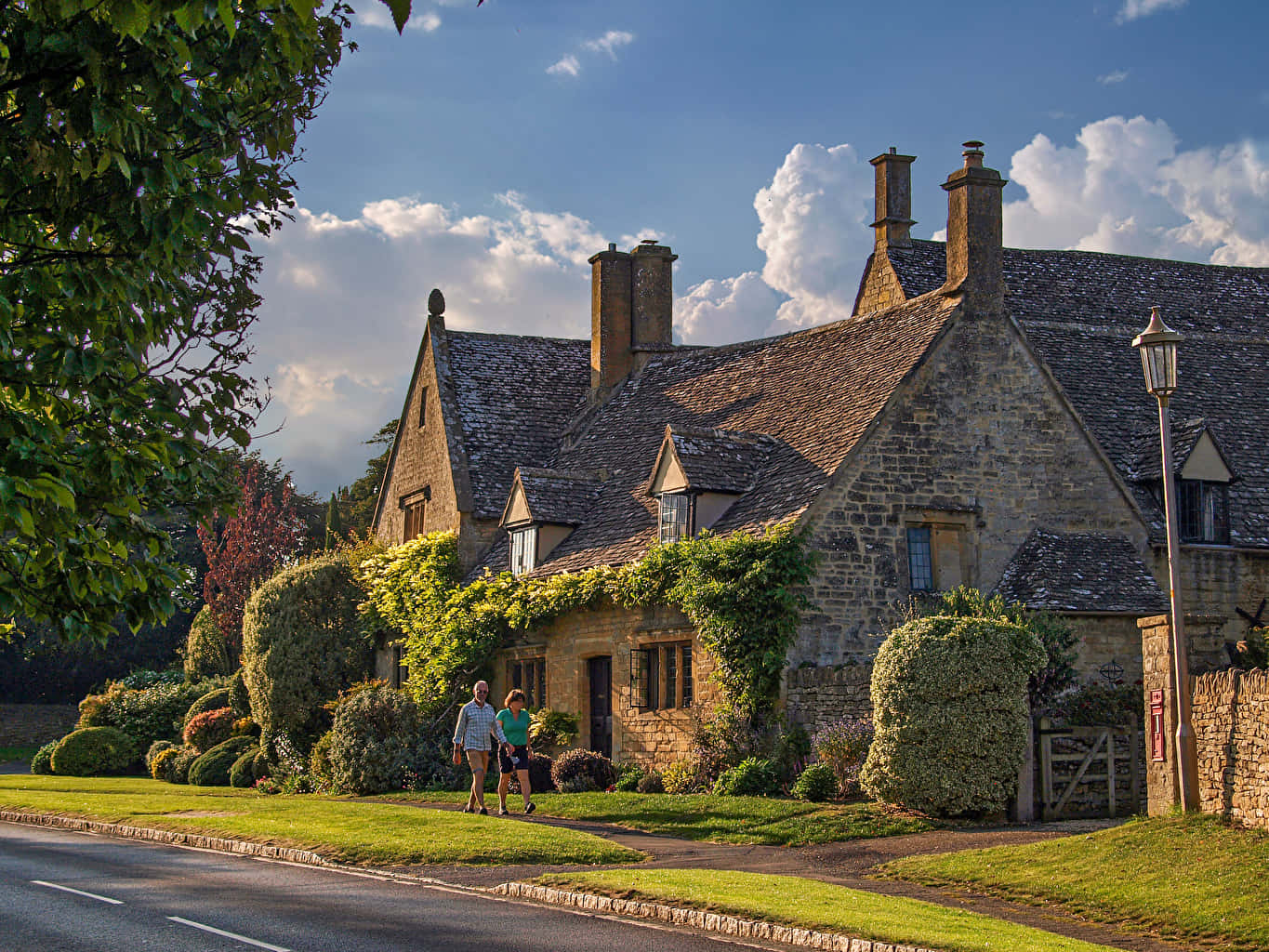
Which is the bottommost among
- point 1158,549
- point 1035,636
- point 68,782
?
point 68,782

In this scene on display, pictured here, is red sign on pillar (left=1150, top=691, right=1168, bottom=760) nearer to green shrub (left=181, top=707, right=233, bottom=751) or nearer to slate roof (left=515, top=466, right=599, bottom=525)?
slate roof (left=515, top=466, right=599, bottom=525)

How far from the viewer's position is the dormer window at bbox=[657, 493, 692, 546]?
25.7 meters

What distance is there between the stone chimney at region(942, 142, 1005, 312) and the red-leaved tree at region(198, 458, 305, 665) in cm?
3304

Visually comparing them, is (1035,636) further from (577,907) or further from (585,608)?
(585,608)

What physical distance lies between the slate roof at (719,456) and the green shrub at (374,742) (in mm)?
7488

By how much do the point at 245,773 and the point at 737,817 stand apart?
54.1 feet

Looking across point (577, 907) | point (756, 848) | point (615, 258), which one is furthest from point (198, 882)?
point (615, 258)

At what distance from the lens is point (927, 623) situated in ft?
60.4

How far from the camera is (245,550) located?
55.0m

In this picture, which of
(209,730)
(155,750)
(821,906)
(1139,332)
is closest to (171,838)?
(821,906)

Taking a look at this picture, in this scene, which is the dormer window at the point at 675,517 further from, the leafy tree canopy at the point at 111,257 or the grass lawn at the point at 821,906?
the leafy tree canopy at the point at 111,257

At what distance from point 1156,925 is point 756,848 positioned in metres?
6.22

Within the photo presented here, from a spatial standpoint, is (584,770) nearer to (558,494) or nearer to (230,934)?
(558,494)

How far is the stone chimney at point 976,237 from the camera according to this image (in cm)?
2542
